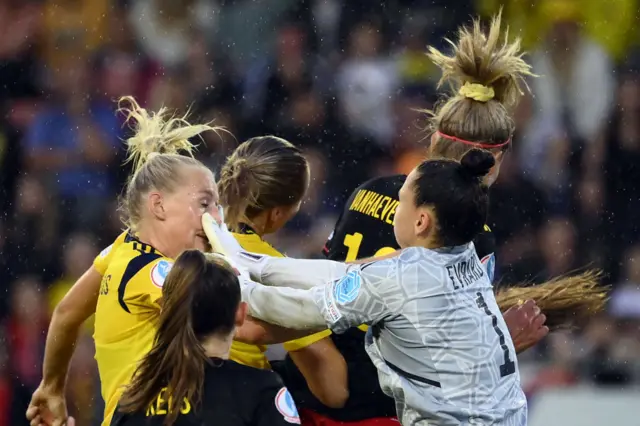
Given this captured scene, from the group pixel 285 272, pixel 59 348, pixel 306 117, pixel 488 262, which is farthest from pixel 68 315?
pixel 306 117

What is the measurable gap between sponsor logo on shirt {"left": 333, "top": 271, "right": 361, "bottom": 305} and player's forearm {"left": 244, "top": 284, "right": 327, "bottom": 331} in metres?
0.08

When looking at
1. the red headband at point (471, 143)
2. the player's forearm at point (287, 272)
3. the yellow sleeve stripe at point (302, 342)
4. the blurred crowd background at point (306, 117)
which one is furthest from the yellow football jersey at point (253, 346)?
the blurred crowd background at point (306, 117)

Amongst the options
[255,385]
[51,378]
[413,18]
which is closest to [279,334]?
[255,385]

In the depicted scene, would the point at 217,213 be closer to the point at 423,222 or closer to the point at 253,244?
the point at 253,244

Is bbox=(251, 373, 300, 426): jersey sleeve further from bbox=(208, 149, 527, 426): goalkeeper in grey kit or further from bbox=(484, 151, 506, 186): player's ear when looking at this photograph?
bbox=(484, 151, 506, 186): player's ear

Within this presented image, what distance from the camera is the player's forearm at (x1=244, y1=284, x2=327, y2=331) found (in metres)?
3.54

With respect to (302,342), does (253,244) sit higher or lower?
higher

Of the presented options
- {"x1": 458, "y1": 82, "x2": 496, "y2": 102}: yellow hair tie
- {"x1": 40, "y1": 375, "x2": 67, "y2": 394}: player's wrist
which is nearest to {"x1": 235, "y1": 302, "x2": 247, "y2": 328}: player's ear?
{"x1": 40, "y1": 375, "x2": 67, "y2": 394}: player's wrist

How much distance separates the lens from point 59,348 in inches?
172

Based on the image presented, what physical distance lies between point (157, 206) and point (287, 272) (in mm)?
520

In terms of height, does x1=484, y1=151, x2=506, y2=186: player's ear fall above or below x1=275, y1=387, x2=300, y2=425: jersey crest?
above

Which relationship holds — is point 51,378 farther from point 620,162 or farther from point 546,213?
point 620,162

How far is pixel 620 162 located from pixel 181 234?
565 cm

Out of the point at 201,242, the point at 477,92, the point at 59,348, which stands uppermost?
the point at 477,92
